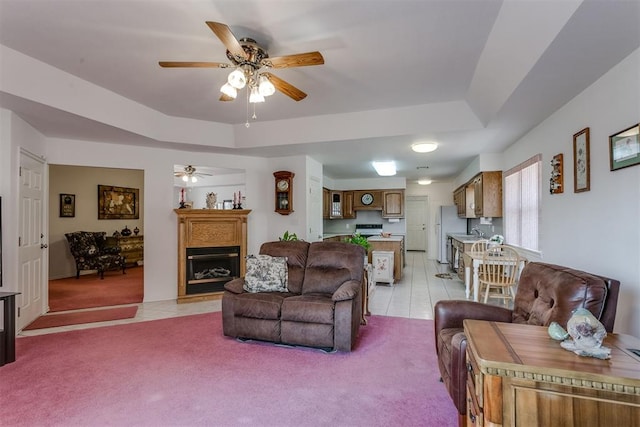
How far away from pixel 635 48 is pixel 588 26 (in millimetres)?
540

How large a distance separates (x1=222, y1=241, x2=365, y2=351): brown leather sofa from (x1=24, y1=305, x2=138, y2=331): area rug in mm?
1903

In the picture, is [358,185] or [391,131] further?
[358,185]

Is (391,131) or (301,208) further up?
(391,131)

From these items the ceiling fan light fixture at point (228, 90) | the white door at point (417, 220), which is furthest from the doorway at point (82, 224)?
the white door at point (417, 220)

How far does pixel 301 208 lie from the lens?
17.4 ft

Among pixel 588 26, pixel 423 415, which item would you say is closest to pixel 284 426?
pixel 423 415

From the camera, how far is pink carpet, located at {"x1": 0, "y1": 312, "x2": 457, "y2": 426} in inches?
78.2

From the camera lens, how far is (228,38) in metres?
2.03

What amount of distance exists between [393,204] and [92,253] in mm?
7003

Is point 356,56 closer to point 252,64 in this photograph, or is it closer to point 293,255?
point 252,64

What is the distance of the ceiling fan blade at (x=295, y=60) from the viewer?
7.20 ft

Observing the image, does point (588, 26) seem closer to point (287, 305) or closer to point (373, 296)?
point (287, 305)

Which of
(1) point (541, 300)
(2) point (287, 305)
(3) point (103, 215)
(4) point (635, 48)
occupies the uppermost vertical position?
(4) point (635, 48)

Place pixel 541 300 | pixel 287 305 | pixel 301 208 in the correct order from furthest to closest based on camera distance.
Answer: pixel 301 208 → pixel 287 305 → pixel 541 300
